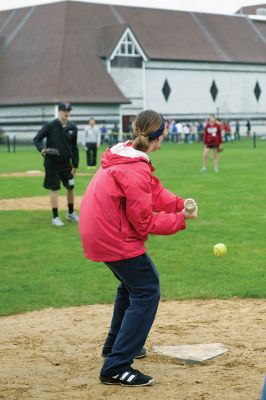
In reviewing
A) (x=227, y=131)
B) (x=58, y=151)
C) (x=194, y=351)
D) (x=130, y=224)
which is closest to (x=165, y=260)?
(x=58, y=151)

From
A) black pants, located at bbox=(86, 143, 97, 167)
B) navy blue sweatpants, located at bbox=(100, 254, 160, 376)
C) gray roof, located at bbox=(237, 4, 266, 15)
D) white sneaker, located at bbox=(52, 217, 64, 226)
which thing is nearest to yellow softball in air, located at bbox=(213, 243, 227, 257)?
white sneaker, located at bbox=(52, 217, 64, 226)

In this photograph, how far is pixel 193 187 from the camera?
23.5 meters

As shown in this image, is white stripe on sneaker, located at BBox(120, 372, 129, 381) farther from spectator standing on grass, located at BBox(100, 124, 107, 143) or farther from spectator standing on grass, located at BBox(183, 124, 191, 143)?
spectator standing on grass, located at BBox(183, 124, 191, 143)

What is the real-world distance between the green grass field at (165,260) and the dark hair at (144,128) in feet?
11.7

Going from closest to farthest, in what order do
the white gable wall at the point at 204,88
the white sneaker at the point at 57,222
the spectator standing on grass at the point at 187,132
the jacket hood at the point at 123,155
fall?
the jacket hood at the point at 123,155
the white sneaker at the point at 57,222
the spectator standing on grass at the point at 187,132
the white gable wall at the point at 204,88

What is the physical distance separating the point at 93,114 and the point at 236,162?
3056cm

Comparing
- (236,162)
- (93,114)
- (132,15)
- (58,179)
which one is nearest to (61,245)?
(58,179)

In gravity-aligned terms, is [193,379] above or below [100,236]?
below

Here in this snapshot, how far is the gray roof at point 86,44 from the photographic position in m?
64.1

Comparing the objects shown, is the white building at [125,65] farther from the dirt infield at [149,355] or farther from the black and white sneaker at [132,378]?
the black and white sneaker at [132,378]

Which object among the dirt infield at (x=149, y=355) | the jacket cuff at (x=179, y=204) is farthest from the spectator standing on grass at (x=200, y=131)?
the jacket cuff at (x=179, y=204)

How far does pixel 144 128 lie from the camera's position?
20.8ft

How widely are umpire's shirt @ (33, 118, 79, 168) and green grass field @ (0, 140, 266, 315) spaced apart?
52.2 inches

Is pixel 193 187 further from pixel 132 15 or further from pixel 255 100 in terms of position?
pixel 255 100
